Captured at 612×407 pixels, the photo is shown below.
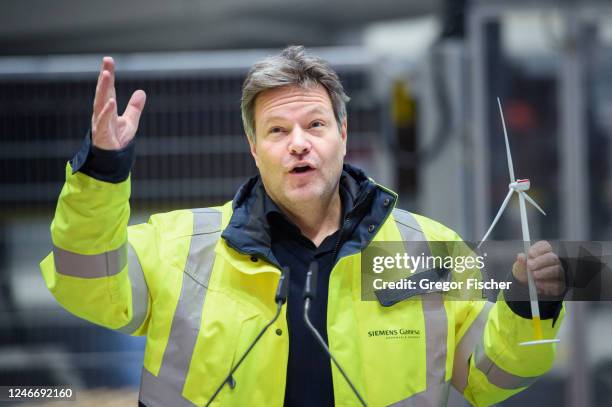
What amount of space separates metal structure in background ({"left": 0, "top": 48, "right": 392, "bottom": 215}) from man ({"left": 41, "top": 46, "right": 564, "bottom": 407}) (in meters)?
2.35

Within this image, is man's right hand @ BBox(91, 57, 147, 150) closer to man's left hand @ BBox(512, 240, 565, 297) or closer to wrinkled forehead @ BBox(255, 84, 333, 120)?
wrinkled forehead @ BBox(255, 84, 333, 120)

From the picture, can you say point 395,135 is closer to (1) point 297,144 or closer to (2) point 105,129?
(1) point 297,144

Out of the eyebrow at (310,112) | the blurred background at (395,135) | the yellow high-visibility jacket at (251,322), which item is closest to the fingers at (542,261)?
the yellow high-visibility jacket at (251,322)

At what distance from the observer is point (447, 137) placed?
4270mm

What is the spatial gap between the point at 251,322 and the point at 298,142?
0.37 metres

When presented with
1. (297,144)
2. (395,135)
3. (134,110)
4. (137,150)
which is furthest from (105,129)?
(395,135)

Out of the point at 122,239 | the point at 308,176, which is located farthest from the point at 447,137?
the point at 122,239

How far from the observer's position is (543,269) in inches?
65.1

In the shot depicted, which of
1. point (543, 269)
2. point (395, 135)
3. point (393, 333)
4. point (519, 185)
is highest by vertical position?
point (395, 135)

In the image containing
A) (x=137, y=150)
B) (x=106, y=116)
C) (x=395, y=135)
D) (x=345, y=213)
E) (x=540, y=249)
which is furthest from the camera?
(x=395, y=135)

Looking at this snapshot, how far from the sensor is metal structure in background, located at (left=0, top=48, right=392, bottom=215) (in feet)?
13.8

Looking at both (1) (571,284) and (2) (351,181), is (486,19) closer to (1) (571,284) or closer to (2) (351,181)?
(2) (351,181)

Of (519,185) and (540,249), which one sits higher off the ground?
(519,185)

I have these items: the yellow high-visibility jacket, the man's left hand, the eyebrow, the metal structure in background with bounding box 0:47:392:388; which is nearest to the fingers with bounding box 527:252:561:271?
the man's left hand
